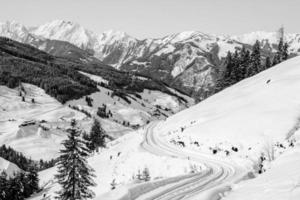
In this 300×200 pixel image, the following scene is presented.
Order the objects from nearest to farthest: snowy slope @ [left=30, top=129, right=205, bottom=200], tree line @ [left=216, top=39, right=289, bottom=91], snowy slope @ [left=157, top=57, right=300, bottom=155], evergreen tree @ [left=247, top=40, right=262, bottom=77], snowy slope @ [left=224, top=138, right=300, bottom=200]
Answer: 1. snowy slope @ [left=224, top=138, right=300, bottom=200]
2. snowy slope @ [left=30, top=129, right=205, bottom=200]
3. snowy slope @ [left=157, top=57, right=300, bottom=155]
4. evergreen tree @ [left=247, top=40, right=262, bottom=77]
5. tree line @ [left=216, top=39, right=289, bottom=91]

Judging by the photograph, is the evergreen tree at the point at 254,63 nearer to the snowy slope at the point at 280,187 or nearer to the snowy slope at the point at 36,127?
the snowy slope at the point at 280,187

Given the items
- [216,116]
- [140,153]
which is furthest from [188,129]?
[140,153]

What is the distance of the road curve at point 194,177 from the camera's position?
74.8ft

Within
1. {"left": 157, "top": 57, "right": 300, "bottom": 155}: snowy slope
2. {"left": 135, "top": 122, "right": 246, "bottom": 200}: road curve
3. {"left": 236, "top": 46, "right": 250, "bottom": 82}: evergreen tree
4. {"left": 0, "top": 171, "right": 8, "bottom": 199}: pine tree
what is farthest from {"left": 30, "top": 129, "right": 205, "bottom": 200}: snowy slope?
{"left": 236, "top": 46, "right": 250, "bottom": 82}: evergreen tree

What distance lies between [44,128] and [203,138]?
130m

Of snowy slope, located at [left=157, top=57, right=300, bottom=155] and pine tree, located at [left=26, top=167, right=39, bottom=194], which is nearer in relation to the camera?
snowy slope, located at [left=157, top=57, right=300, bottom=155]

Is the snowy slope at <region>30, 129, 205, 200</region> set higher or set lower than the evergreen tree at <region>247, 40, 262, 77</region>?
lower

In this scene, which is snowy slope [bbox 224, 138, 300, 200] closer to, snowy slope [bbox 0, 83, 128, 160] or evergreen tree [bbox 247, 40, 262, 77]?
evergreen tree [bbox 247, 40, 262, 77]

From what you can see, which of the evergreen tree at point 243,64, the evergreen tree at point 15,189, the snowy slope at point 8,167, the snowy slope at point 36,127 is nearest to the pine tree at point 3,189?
the evergreen tree at point 15,189

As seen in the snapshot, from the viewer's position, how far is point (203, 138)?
50.2 meters

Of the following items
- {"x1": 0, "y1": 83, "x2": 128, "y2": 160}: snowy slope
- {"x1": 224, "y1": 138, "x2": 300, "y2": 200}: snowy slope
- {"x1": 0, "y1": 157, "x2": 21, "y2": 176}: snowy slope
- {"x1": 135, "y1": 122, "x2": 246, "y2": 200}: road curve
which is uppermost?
{"x1": 224, "y1": 138, "x2": 300, "y2": 200}: snowy slope

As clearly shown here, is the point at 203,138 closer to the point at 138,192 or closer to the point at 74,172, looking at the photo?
the point at 74,172

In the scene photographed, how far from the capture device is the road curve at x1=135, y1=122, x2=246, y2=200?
897 inches

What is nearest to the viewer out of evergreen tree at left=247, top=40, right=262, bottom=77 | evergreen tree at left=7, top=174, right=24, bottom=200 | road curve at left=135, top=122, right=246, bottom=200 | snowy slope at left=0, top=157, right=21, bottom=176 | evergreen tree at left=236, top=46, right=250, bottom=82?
road curve at left=135, top=122, right=246, bottom=200
